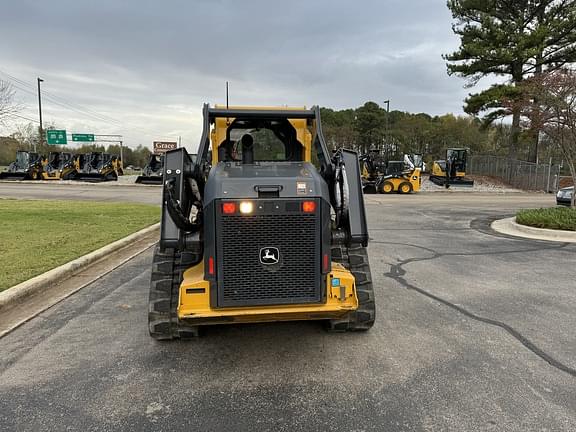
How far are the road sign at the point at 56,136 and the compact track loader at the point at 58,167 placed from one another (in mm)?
12672

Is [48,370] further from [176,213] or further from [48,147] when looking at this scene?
[48,147]

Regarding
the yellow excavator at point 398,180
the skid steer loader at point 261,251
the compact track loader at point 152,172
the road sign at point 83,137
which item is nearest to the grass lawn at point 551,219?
the skid steer loader at point 261,251

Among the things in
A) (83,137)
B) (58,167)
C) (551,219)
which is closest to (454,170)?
(551,219)

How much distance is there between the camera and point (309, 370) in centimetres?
350

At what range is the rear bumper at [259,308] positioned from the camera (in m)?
3.42

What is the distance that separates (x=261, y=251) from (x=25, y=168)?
119 ft

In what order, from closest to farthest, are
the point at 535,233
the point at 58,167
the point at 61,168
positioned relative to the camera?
the point at 535,233 < the point at 61,168 < the point at 58,167

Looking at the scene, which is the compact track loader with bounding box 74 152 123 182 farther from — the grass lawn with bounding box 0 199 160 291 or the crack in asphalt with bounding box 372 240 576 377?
the crack in asphalt with bounding box 372 240 576 377

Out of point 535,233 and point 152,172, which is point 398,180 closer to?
point 535,233

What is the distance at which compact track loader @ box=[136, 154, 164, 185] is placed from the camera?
31.5 meters

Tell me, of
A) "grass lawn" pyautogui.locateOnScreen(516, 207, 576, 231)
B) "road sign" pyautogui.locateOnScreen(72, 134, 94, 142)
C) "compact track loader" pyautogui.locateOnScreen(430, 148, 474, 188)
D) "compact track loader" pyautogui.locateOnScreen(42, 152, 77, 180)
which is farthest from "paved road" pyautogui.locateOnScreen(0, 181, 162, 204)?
"road sign" pyautogui.locateOnScreen(72, 134, 94, 142)

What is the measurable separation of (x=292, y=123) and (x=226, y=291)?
2364 millimetres

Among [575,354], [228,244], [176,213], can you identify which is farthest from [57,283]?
[575,354]

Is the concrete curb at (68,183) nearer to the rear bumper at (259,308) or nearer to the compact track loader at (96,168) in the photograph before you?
the compact track loader at (96,168)
